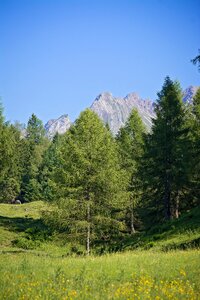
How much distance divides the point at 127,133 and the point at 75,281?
2812 centimetres

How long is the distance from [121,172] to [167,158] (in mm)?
4500

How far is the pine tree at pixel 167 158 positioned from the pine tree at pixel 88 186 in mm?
5383

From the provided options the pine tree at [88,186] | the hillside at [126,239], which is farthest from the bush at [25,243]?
the pine tree at [88,186]

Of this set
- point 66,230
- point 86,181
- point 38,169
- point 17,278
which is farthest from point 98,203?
point 38,169

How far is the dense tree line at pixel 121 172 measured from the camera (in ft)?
69.1

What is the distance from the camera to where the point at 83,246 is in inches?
885

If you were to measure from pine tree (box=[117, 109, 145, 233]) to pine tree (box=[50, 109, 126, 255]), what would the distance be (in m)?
9.93

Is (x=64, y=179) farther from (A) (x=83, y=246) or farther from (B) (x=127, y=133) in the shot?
(B) (x=127, y=133)

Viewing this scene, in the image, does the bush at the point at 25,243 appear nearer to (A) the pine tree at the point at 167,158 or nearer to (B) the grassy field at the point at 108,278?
(A) the pine tree at the point at 167,158

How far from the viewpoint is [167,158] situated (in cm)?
2628

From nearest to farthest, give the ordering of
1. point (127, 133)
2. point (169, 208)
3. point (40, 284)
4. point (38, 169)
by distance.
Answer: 1. point (40, 284)
2. point (169, 208)
3. point (127, 133)
4. point (38, 169)

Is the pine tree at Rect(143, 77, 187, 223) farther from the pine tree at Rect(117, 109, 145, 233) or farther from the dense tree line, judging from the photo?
the pine tree at Rect(117, 109, 145, 233)

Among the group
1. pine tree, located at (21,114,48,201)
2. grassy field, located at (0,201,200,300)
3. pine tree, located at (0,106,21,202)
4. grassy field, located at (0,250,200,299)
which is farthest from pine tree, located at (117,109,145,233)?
pine tree, located at (21,114,48,201)

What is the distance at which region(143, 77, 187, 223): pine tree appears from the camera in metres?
25.6
